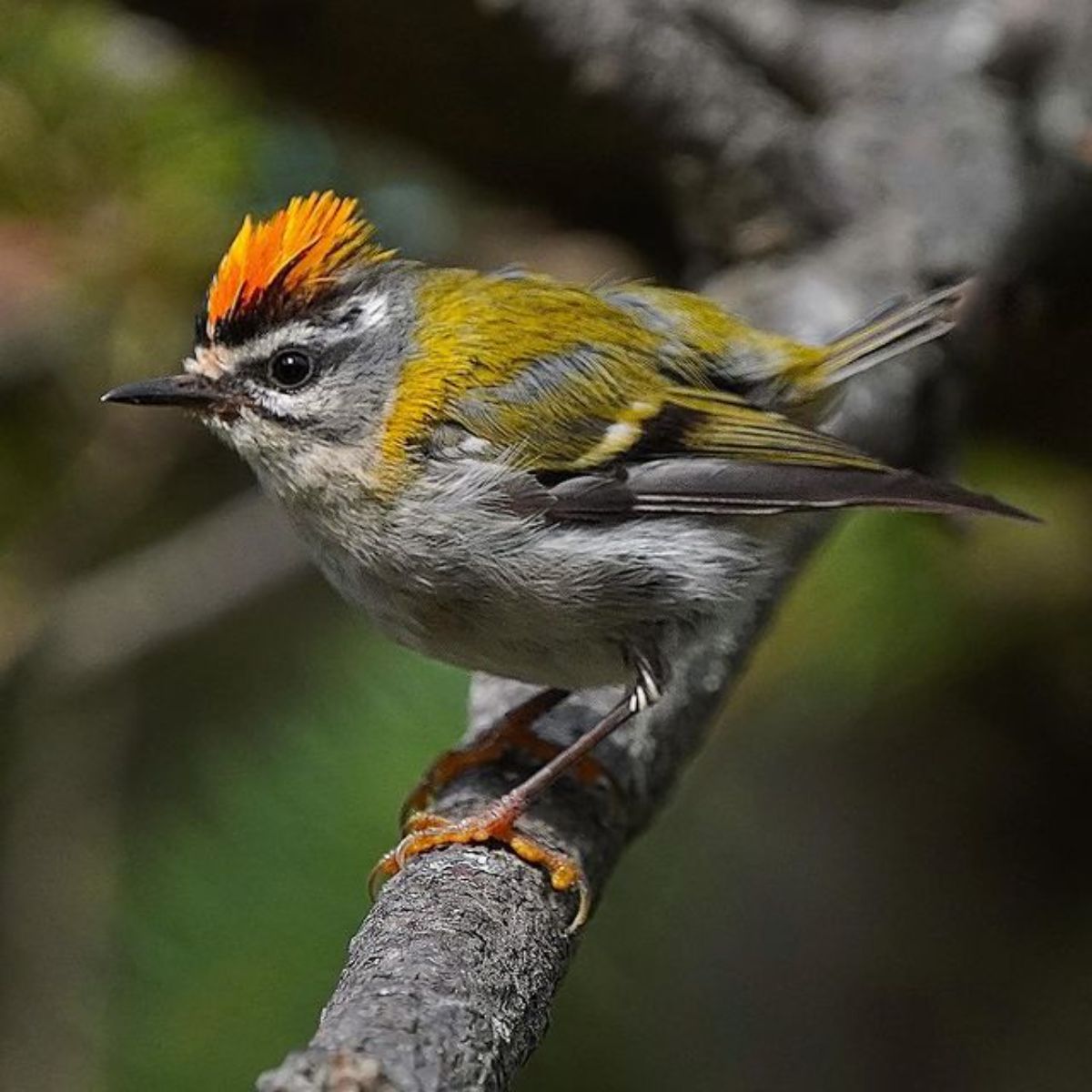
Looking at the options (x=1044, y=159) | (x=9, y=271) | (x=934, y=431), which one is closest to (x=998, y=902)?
(x=934, y=431)

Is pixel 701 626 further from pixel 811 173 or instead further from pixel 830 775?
pixel 830 775

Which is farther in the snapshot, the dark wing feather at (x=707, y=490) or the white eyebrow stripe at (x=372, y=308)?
the white eyebrow stripe at (x=372, y=308)

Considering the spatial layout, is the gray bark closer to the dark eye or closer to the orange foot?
the orange foot

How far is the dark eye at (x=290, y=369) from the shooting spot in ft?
→ 6.96

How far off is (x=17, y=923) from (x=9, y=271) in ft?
3.08

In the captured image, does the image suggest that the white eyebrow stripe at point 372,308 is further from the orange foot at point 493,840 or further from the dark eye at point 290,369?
the orange foot at point 493,840

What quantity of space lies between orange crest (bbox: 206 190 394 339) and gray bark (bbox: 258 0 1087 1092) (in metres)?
0.54

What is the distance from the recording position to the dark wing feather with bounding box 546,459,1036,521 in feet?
6.27

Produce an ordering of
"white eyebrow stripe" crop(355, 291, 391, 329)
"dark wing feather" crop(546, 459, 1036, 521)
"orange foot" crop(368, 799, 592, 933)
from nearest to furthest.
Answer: "orange foot" crop(368, 799, 592, 933) < "dark wing feather" crop(546, 459, 1036, 521) < "white eyebrow stripe" crop(355, 291, 391, 329)

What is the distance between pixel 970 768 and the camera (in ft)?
10.5

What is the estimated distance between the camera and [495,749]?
6.78ft

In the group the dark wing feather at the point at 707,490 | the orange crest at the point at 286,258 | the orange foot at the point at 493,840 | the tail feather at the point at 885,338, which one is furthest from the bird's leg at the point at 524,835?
the orange crest at the point at 286,258

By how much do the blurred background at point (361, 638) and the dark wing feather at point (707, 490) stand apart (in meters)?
0.38

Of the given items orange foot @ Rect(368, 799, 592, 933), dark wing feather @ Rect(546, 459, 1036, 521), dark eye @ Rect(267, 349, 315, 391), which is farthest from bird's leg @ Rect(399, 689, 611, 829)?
dark eye @ Rect(267, 349, 315, 391)
